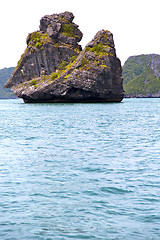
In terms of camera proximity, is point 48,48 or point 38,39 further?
point 38,39

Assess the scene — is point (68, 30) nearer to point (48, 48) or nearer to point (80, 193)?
point (48, 48)

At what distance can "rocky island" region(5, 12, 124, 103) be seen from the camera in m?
107

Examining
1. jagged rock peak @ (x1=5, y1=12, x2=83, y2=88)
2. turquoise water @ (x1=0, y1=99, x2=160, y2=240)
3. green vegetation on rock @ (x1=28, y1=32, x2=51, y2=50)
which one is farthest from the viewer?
jagged rock peak @ (x1=5, y1=12, x2=83, y2=88)

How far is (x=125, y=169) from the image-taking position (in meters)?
15.9

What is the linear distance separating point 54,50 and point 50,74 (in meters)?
9.42

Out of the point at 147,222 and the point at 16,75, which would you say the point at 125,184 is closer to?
the point at 147,222

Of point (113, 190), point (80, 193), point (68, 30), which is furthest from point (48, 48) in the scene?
point (80, 193)

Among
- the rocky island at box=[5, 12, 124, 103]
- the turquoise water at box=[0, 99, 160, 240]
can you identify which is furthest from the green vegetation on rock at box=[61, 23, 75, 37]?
the turquoise water at box=[0, 99, 160, 240]

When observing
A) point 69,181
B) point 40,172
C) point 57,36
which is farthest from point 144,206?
point 57,36

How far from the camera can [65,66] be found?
404 ft

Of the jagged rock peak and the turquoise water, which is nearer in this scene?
the turquoise water

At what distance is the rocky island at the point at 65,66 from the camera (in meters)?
107

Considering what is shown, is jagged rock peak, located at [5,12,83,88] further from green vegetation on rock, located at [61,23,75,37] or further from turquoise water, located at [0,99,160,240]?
turquoise water, located at [0,99,160,240]

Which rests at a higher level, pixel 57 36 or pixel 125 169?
pixel 57 36
